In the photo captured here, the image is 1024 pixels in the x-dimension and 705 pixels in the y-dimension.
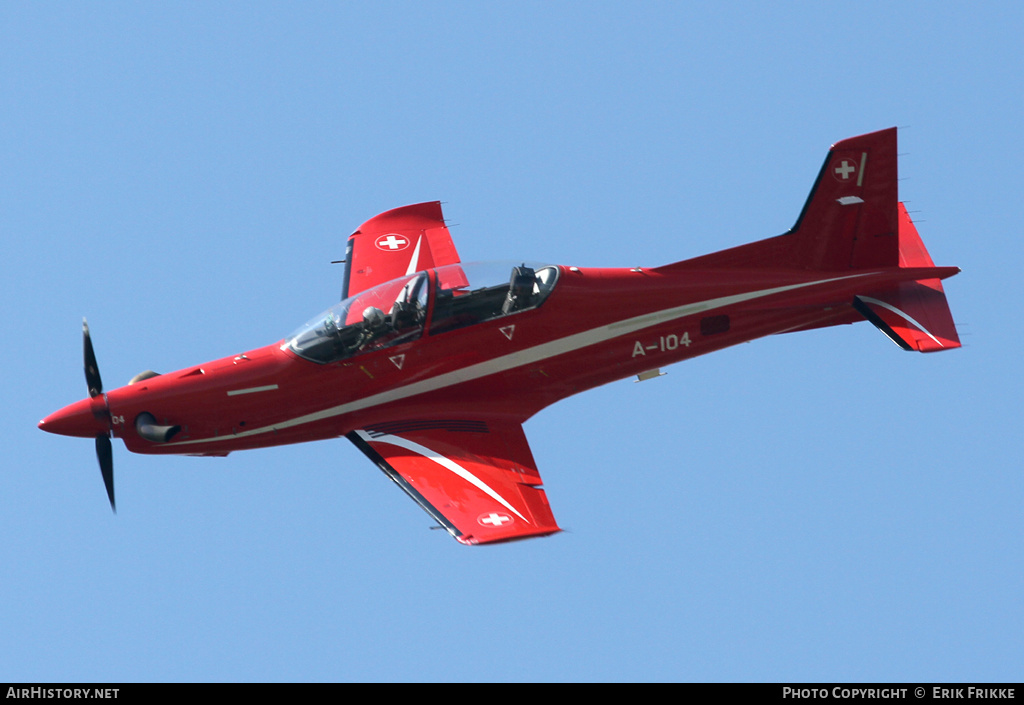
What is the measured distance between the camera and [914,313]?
23.2 meters

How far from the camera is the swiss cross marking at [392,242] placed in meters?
25.7

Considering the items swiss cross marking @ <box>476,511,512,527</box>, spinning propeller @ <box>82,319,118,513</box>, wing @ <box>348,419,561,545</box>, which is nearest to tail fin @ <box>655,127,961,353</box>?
wing @ <box>348,419,561,545</box>

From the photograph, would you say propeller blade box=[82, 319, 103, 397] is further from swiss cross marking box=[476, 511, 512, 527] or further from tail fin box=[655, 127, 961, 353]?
tail fin box=[655, 127, 961, 353]

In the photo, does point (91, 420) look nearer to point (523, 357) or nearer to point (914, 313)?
point (523, 357)

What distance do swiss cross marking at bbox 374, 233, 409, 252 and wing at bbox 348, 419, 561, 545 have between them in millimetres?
4639

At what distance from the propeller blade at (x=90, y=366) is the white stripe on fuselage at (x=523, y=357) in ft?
4.36

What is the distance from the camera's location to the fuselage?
2186 cm

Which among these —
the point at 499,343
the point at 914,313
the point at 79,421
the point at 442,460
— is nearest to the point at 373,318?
the point at 499,343

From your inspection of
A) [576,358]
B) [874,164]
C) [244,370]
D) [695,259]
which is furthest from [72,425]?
[874,164]

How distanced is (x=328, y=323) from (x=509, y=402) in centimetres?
296

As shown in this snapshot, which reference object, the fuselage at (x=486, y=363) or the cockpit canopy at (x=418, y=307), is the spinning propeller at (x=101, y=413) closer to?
the fuselage at (x=486, y=363)

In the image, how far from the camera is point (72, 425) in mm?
21625

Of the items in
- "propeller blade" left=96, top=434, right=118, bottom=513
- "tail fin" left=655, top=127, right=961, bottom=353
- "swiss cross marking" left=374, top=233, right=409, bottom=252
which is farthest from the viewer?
"swiss cross marking" left=374, top=233, right=409, bottom=252

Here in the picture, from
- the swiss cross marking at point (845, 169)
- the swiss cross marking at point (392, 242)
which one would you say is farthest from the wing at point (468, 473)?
the swiss cross marking at point (845, 169)
